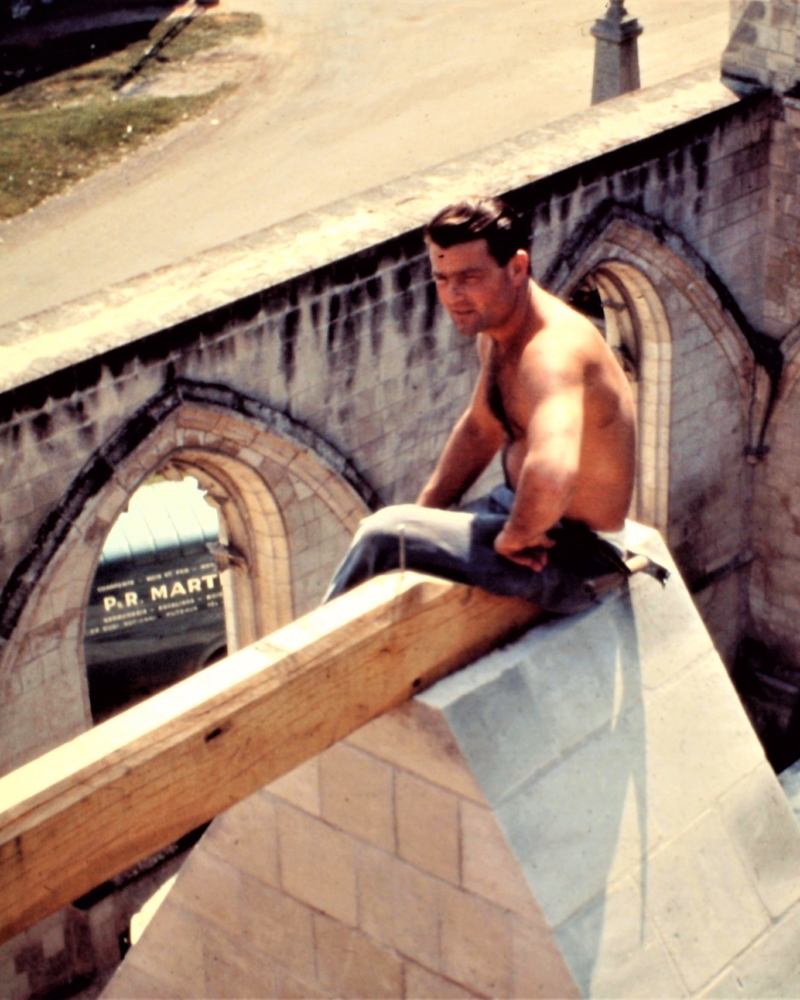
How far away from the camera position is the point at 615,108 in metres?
12.6

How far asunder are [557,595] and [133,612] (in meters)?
8.96

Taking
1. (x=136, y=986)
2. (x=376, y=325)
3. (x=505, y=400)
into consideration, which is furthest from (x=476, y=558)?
(x=376, y=325)

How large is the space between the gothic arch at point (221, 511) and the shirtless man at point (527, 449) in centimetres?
493

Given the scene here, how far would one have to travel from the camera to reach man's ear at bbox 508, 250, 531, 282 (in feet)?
15.8

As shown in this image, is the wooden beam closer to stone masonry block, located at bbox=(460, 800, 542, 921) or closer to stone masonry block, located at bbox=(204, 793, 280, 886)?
stone masonry block, located at bbox=(460, 800, 542, 921)

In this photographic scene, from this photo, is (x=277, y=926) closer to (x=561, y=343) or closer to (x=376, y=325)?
(x=561, y=343)

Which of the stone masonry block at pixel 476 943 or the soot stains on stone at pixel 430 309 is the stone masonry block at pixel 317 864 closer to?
the stone masonry block at pixel 476 943

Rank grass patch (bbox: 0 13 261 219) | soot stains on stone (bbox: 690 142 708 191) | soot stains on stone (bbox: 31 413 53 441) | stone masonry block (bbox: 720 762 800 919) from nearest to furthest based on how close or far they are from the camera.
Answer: stone masonry block (bbox: 720 762 800 919) → soot stains on stone (bbox: 31 413 53 441) → soot stains on stone (bbox: 690 142 708 191) → grass patch (bbox: 0 13 261 219)

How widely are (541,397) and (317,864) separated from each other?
1.38m

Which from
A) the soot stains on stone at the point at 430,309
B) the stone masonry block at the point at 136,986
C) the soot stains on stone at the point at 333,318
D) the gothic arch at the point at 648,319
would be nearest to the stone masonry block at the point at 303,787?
the stone masonry block at the point at 136,986

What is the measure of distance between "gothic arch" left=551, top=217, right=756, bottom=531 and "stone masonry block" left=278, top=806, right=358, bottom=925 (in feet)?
23.4

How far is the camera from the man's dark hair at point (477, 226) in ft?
15.4

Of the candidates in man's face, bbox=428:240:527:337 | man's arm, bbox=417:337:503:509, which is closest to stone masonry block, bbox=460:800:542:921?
man's arm, bbox=417:337:503:509

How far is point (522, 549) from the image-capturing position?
476 centimetres
